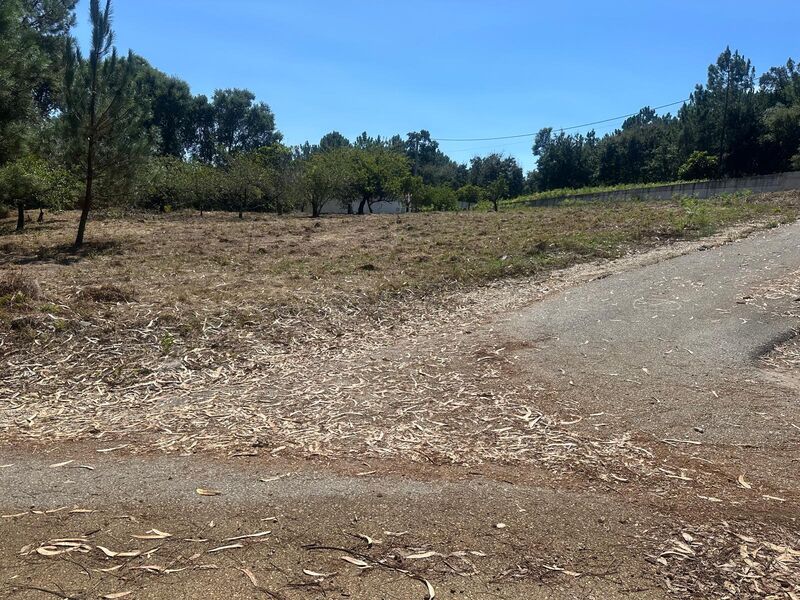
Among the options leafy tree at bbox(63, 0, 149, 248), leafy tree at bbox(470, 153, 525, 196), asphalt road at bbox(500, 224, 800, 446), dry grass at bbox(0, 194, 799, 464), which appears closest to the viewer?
dry grass at bbox(0, 194, 799, 464)

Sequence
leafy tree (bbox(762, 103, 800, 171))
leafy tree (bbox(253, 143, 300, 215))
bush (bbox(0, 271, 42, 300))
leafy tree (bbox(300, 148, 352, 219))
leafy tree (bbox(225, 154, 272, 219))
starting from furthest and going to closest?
1. leafy tree (bbox(762, 103, 800, 171))
2. leafy tree (bbox(300, 148, 352, 219))
3. leafy tree (bbox(253, 143, 300, 215))
4. leafy tree (bbox(225, 154, 272, 219))
5. bush (bbox(0, 271, 42, 300))

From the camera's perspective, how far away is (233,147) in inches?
2336

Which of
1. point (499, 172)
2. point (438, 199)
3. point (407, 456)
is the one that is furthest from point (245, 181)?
point (499, 172)

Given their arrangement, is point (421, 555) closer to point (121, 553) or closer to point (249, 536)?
point (249, 536)

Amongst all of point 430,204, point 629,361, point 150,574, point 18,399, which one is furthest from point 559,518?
point 430,204

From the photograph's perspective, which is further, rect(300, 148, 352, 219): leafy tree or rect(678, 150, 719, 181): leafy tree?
rect(678, 150, 719, 181): leafy tree

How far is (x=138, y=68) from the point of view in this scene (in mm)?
14273

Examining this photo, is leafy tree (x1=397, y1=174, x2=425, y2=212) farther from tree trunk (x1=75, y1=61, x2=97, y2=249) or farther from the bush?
the bush

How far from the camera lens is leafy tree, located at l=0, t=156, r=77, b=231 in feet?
43.1

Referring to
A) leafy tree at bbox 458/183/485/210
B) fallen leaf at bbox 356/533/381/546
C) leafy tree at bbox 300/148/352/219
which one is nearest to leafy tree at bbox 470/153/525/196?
leafy tree at bbox 458/183/485/210

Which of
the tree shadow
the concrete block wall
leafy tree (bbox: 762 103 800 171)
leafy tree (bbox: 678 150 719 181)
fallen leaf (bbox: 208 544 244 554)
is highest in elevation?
leafy tree (bbox: 762 103 800 171)

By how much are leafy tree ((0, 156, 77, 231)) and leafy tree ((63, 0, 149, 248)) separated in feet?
3.72

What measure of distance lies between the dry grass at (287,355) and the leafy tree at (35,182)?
201cm

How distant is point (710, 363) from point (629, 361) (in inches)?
28.9
